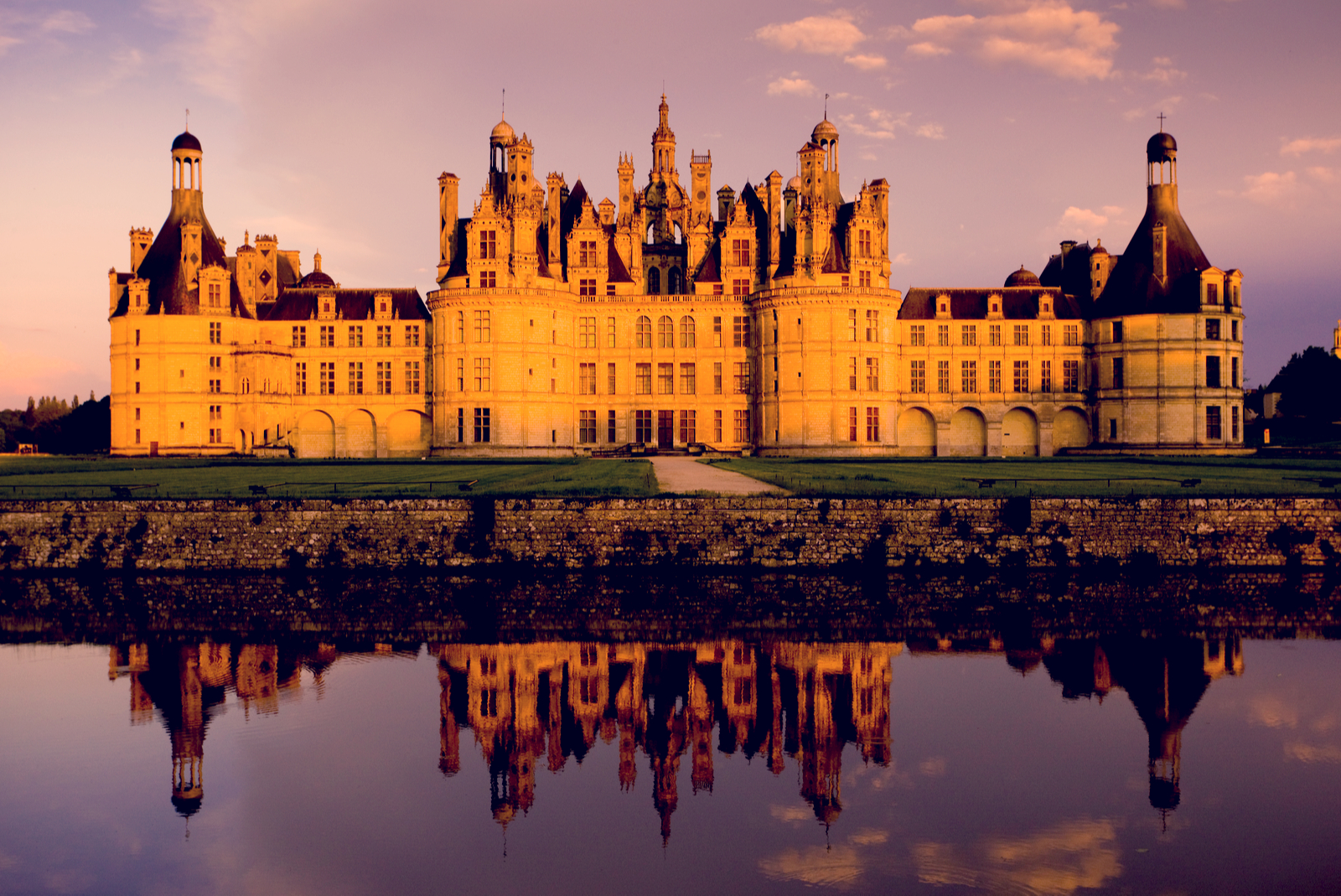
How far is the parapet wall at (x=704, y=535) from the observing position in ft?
95.9

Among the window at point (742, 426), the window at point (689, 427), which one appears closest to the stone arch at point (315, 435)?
the window at point (689, 427)

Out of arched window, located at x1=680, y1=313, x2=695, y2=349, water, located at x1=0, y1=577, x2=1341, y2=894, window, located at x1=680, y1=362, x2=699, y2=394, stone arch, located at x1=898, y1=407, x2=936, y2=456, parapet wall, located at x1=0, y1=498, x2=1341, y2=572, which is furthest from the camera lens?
stone arch, located at x1=898, y1=407, x2=936, y2=456

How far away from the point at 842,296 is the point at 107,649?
5146 cm

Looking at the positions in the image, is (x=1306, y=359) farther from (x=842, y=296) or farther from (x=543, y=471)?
(x=543, y=471)

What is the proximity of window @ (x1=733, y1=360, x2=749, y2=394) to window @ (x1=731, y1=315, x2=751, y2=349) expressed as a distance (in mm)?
1114

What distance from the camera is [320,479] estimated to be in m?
40.0

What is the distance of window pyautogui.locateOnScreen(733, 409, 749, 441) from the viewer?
71000 mm

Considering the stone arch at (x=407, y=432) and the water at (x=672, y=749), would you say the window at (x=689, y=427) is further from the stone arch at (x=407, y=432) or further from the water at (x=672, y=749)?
the water at (x=672, y=749)

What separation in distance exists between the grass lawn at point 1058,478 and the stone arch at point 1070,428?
16.5m

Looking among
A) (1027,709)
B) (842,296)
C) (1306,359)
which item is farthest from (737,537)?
(1306,359)

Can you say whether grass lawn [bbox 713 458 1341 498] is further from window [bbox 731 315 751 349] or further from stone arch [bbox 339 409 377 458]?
stone arch [bbox 339 409 377 458]

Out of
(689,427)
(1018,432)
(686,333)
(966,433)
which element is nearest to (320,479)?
(689,427)

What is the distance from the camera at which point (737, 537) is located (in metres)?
29.4

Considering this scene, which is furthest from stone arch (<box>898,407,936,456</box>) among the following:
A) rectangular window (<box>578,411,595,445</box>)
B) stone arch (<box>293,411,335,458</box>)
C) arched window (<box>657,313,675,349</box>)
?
stone arch (<box>293,411,335,458</box>)
